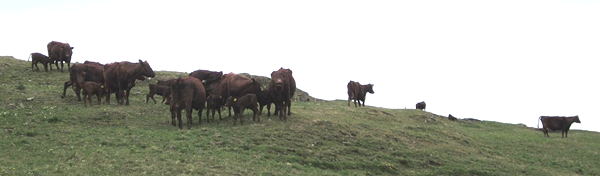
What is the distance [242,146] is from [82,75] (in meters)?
14.0

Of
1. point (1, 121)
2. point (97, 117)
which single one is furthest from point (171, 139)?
point (1, 121)

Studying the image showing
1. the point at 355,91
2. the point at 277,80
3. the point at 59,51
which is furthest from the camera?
the point at 355,91

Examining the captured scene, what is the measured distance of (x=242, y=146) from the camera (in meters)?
22.2

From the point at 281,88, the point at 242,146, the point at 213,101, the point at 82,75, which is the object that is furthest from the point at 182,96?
the point at 82,75

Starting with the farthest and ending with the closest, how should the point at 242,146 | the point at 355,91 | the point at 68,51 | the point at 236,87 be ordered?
the point at 355,91 < the point at 68,51 < the point at 236,87 < the point at 242,146

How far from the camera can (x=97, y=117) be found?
84.6 feet

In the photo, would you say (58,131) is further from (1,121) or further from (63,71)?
(63,71)

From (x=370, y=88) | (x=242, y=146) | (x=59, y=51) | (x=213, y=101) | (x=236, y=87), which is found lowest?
(x=242, y=146)

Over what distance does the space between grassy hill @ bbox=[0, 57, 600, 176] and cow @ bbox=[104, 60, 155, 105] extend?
122 cm

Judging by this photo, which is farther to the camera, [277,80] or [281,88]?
[281,88]

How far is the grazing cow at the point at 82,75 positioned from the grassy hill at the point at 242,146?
0.80 metres

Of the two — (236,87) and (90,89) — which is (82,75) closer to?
(90,89)

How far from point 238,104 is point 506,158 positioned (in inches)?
580

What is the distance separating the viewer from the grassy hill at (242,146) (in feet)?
61.5
